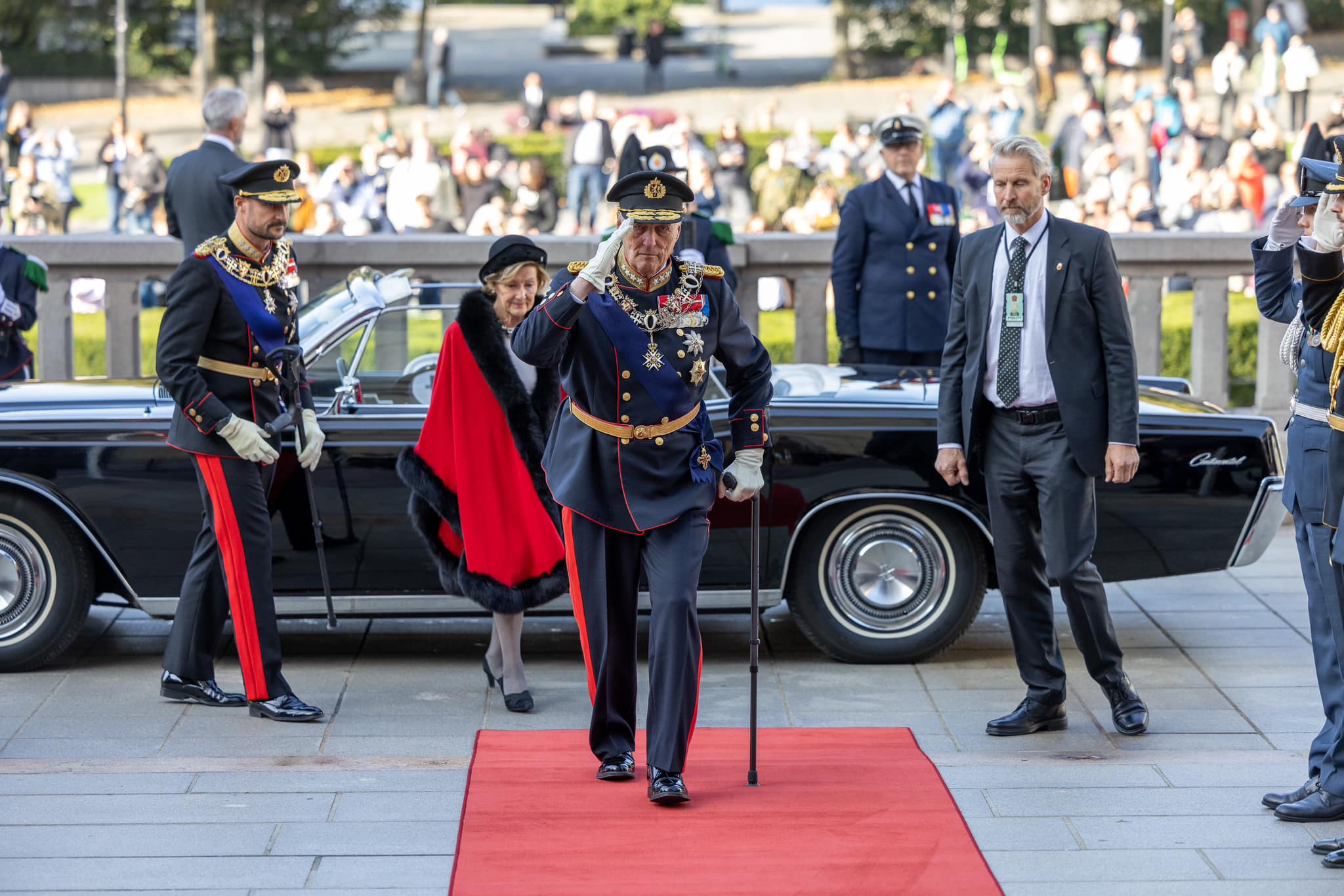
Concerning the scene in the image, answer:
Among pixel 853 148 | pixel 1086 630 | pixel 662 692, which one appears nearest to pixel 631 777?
pixel 662 692

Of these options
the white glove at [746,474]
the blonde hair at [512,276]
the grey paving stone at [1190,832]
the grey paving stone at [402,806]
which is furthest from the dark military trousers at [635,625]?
the grey paving stone at [1190,832]

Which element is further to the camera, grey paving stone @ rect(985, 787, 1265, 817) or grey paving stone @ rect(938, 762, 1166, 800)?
grey paving stone @ rect(938, 762, 1166, 800)

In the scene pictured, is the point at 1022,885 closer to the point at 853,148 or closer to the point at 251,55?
the point at 853,148

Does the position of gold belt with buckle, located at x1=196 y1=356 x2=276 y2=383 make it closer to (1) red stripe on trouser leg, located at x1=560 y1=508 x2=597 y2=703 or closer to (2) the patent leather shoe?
(1) red stripe on trouser leg, located at x1=560 y1=508 x2=597 y2=703

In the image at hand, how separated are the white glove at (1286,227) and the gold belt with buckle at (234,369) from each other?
3.38 m

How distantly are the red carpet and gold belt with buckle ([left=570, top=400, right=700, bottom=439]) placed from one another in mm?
1101

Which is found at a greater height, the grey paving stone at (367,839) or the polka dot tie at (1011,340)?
the polka dot tie at (1011,340)

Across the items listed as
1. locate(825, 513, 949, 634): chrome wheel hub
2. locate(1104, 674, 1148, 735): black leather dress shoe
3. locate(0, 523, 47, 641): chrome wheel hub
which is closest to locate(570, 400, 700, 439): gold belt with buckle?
locate(825, 513, 949, 634): chrome wheel hub

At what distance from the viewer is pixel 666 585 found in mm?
5379

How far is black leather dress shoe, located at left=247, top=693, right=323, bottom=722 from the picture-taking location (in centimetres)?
637

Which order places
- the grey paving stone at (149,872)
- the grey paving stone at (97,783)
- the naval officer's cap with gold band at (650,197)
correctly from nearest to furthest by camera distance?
the grey paving stone at (149,872) < the naval officer's cap with gold band at (650,197) < the grey paving stone at (97,783)

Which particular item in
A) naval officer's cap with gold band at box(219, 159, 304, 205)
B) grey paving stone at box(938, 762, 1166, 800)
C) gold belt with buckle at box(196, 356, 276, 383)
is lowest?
grey paving stone at box(938, 762, 1166, 800)

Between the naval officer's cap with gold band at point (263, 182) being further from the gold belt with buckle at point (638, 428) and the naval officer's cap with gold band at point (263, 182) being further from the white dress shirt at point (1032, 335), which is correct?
the white dress shirt at point (1032, 335)

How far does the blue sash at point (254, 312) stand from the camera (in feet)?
20.6
